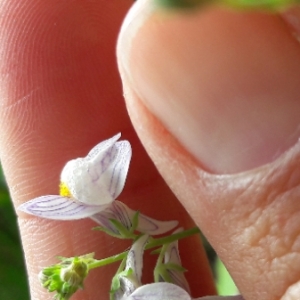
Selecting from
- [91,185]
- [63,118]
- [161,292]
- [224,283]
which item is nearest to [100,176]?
[91,185]

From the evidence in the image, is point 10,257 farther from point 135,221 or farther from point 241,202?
point 241,202

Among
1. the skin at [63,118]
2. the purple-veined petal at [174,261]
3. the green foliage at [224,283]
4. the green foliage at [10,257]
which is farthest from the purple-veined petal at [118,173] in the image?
the green foliage at [10,257]

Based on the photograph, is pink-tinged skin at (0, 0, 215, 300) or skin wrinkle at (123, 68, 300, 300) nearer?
skin wrinkle at (123, 68, 300, 300)

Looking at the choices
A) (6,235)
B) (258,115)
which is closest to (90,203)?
(258,115)

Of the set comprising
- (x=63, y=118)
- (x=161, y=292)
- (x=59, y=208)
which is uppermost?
(x=63, y=118)

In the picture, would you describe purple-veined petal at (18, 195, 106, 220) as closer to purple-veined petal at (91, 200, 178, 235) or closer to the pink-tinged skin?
purple-veined petal at (91, 200, 178, 235)

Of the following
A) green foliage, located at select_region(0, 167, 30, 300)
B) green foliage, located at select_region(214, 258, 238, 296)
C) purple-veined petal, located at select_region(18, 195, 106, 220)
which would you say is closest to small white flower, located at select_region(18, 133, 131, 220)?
purple-veined petal, located at select_region(18, 195, 106, 220)
